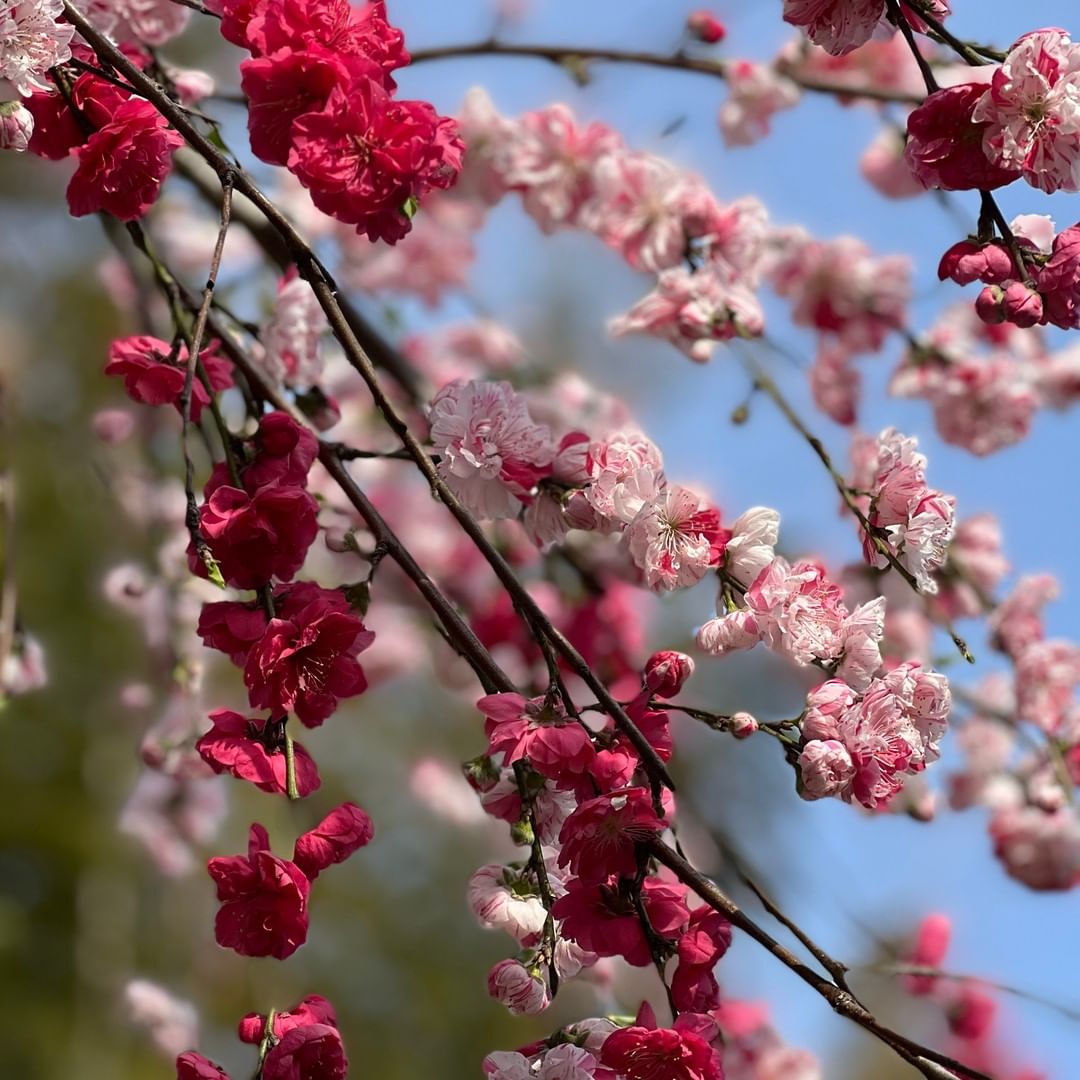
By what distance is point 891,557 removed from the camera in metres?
0.89

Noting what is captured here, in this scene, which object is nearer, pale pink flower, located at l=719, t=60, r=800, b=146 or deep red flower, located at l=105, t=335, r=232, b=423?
deep red flower, located at l=105, t=335, r=232, b=423

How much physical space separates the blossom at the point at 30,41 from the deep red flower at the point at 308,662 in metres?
0.32

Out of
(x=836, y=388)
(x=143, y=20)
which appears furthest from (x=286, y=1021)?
(x=836, y=388)

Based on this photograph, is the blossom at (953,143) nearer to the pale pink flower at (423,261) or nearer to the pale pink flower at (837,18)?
the pale pink flower at (837,18)

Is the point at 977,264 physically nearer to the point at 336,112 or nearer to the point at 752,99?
the point at 336,112

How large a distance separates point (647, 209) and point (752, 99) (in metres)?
0.31

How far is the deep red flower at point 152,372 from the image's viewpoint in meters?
0.87

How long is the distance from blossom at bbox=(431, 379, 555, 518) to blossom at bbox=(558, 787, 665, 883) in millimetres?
289

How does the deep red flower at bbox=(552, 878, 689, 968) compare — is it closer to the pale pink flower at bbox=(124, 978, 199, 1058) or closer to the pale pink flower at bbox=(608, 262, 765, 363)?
the pale pink flower at bbox=(608, 262, 765, 363)

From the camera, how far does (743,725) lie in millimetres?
800

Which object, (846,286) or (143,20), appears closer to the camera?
(143,20)

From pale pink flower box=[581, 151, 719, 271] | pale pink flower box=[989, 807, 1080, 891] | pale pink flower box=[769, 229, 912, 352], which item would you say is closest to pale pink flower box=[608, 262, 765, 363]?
pale pink flower box=[581, 151, 719, 271]

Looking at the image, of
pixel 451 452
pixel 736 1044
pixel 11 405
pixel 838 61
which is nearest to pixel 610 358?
pixel 838 61

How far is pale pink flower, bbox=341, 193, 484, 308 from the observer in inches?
105
